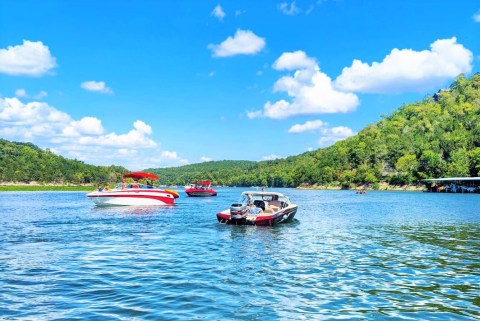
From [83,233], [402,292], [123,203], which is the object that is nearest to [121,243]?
[83,233]

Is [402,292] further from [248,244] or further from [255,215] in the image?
[255,215]

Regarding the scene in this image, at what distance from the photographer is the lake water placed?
14195 millimetres

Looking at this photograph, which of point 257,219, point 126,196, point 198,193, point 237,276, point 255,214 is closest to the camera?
point 237,276

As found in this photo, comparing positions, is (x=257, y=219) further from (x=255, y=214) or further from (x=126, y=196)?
(x=126, y=196)

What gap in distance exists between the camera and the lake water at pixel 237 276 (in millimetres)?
A: 14195

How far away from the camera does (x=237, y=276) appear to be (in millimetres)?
19297

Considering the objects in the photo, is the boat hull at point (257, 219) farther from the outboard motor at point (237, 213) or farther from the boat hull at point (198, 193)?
the boat hull at point (198, 193)

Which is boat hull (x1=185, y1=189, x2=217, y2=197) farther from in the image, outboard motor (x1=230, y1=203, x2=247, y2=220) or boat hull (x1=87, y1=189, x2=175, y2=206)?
outboard motor (x1=230, y1=203, x2=247, y2=220)

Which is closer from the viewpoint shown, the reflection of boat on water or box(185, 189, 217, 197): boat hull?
the reflection of boat on water

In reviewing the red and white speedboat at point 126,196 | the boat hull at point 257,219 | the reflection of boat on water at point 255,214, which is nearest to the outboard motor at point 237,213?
the reflection of boat on water at point 255,214

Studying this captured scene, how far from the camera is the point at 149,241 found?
30750mm

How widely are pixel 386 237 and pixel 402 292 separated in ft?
58.8

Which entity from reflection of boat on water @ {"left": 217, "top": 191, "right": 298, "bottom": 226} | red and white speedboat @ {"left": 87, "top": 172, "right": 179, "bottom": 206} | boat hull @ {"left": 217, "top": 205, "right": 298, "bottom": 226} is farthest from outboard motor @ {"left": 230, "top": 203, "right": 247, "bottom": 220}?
red and white speedboat @ {"left": 87, "top": 172, "right": 179, "bottom": 206}

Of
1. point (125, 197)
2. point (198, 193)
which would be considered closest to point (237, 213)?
point (125, 197)
